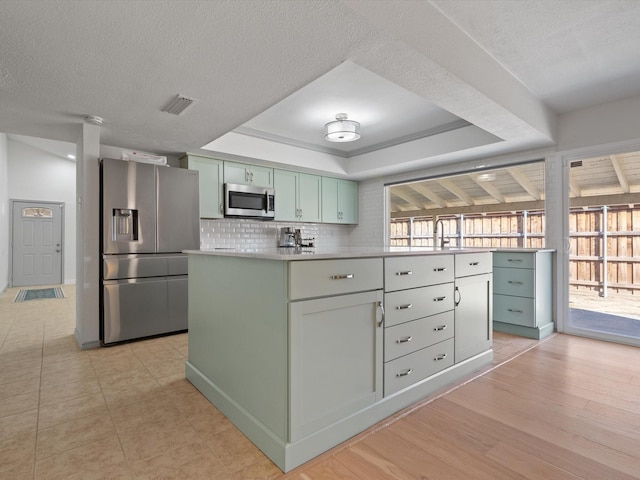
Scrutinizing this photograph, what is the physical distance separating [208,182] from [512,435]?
380 cm

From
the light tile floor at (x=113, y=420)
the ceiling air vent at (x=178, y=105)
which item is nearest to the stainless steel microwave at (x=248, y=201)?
the ceiling air vent at (x=178, y=105)

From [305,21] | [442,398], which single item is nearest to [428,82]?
[305,21]

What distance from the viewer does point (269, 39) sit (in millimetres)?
1848

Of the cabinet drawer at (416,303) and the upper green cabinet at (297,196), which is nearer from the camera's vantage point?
the cabinet drawer at (416,303)

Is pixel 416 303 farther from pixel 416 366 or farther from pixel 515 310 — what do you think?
pixel 515 310

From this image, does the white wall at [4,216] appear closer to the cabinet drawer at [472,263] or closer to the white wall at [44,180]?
the white wall at [44,180]

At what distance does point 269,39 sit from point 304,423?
1.94 meters

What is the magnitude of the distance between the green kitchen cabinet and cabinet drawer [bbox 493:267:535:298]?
121 inches

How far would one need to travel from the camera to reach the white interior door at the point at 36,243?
7.39 meters

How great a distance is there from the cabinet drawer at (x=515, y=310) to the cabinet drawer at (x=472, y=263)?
1198mm

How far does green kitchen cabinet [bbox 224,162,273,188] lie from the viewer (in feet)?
14.4

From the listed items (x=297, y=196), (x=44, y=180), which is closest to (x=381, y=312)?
(x=297, y=196)

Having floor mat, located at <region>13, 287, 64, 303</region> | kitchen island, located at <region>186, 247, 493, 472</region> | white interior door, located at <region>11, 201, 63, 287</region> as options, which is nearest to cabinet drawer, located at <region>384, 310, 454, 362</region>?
kitchen island, located at <region>186, 247, 493, 472</region>

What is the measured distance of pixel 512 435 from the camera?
1738 millimetres
